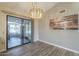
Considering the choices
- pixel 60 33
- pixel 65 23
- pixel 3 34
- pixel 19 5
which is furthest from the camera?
pixel 60 33

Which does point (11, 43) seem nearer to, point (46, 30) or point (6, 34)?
point (6, 34)

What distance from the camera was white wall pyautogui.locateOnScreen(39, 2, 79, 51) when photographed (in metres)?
3.09

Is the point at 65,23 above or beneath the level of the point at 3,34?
above

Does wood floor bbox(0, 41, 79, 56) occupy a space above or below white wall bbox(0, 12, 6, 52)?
below

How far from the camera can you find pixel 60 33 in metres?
3.71

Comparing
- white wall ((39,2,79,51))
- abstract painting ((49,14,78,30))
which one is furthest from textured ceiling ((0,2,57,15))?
abstract painting ((49,14,78,30))

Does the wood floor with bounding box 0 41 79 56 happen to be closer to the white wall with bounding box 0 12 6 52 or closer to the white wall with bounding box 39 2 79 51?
the white wall with bounding box 0 12 6 52

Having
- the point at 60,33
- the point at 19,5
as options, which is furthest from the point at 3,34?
the point at 60,33

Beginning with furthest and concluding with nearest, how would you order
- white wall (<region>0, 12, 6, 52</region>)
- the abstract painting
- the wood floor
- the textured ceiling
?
the abstract painting < white wall (<region>0, 12, 6, 52</region>) < the wood floor < the textured ceiling

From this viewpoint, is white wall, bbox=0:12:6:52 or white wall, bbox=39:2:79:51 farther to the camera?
white wall, bbox=39:2:79:51

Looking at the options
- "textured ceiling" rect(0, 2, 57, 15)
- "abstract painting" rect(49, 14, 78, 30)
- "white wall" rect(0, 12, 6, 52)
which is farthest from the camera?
"abstract painting" rect(49, 14, 78, 30)

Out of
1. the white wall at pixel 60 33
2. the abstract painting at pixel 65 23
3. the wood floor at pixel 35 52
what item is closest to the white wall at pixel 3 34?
Answer: the wood floor at pixel 35 52

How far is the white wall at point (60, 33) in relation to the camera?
309cm

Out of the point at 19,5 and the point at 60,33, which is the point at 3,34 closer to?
the point at 19,5
